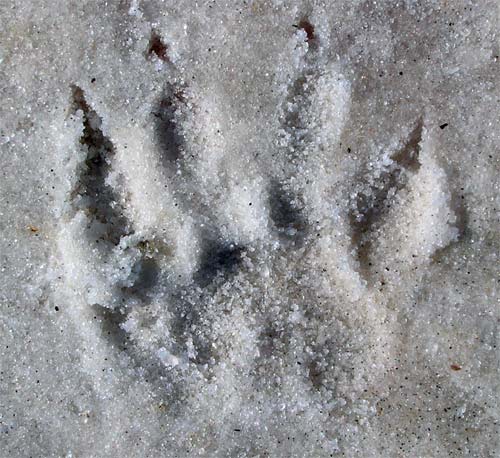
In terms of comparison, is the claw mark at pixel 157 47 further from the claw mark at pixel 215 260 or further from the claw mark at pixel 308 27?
the claw mark at pixel 215 260

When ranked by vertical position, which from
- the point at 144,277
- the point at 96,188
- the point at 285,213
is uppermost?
the point at 96,188

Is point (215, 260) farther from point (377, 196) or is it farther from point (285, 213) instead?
point (377, 196)

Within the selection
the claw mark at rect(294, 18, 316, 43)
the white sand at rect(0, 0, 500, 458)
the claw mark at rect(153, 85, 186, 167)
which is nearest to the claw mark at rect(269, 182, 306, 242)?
the white sand at rect(0, 0, 500, 458)

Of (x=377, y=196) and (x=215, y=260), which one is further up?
(x=377, y=196)

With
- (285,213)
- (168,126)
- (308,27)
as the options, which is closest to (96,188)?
(168,126)

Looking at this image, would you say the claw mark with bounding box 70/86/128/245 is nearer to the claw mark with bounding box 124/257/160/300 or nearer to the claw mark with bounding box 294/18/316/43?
the claw mark with bounding box 124/257/160/300

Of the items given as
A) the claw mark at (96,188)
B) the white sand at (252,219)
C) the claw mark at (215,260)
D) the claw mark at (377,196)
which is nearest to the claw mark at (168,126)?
the white sand at (252,219)
